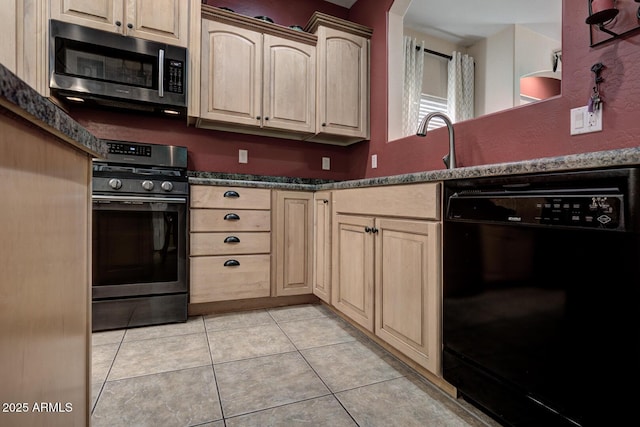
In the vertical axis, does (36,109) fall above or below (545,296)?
above

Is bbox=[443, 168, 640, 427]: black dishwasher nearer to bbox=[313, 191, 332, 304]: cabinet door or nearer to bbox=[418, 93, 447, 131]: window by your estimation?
bbox=[313, 191, 332, 304]: cabinet door

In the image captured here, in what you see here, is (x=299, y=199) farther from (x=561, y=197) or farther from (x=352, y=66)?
(x=561, y=197)

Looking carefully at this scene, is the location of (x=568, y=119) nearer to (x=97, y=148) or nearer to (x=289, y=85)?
(x=97, y=148)

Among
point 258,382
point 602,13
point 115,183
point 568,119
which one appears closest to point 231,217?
point 115,183

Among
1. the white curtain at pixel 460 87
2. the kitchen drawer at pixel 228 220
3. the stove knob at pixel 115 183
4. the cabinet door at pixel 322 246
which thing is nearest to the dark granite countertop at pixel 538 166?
the cabinet door at pixel 322 246

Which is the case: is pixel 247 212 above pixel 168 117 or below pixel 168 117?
below

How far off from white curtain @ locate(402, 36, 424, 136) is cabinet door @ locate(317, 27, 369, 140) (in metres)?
0.55

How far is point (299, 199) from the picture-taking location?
2.42 m

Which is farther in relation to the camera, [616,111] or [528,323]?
[616,111]

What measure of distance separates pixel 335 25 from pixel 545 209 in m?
2.42

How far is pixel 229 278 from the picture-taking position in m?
2.23

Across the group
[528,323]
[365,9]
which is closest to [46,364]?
[528,323]

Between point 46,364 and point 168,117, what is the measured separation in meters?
2.35

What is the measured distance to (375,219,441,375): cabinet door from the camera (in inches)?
49.8
